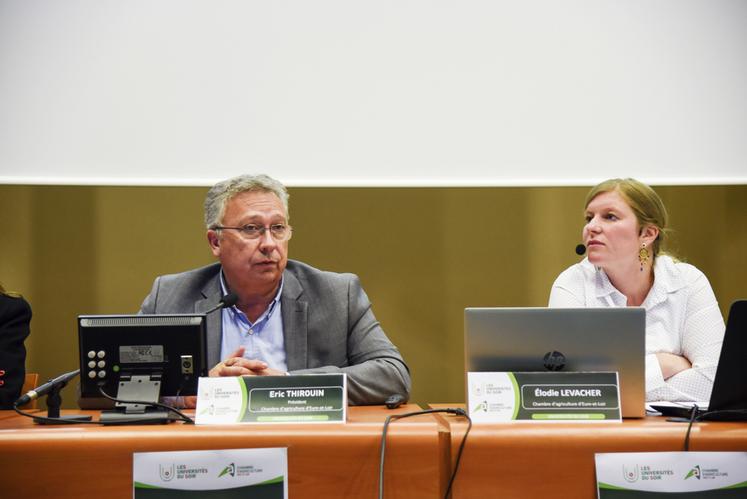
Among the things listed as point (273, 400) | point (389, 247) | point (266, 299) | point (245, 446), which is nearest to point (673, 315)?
point (389, 247)

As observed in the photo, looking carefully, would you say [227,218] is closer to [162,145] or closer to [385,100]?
[162,145]

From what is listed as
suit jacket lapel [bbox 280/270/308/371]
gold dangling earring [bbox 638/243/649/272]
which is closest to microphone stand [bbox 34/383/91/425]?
suit jacket lapel [bbox 280/270/308/371]

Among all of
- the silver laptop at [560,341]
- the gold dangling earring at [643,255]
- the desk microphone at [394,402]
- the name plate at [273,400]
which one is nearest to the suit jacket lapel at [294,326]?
the desk microphone at [394,402]

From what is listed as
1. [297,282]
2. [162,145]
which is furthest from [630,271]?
[162,145]

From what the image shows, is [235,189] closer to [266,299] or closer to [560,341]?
[266,299]

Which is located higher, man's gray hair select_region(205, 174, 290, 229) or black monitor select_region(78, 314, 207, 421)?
man's gray hair select_region(205, 174, 290, 229)

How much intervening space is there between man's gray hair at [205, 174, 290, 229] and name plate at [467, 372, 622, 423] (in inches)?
45.0

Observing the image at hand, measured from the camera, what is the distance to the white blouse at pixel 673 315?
6.63 feet

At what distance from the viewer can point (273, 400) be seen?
1.40 m

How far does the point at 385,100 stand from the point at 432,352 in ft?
3.67

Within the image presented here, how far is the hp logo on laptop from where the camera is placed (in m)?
1.48

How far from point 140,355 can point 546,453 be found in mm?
891

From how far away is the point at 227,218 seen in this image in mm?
2303

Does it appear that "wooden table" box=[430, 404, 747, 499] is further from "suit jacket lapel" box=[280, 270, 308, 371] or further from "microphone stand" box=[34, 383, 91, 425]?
"suit jacket lapel" box=[280, 270, 308, 371]
